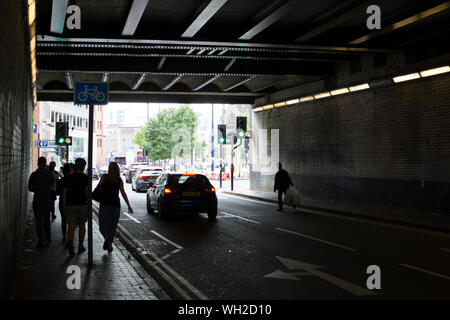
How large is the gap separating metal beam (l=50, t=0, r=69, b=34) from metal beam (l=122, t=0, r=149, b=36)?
5.19ft

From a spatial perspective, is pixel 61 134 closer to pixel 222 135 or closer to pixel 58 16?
pixel 58 16

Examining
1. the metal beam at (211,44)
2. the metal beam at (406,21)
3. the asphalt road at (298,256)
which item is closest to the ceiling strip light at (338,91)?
the metal beam at (211,44)

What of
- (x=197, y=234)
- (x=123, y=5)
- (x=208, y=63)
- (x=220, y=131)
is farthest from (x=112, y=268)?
(x=220, y=131)

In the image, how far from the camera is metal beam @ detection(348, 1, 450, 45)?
13477 mm

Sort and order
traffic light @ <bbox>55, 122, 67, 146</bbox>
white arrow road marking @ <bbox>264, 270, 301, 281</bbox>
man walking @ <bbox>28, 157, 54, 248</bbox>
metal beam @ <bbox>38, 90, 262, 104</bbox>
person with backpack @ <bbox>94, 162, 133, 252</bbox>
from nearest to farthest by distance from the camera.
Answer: white arrow road marking @ <bbox>264, 270, 301, 281</bbox> < person with backpack @ <bbox>94, 162, 133, 252</bbox> < man walking @ <bbox>28, 157, 54, 248</bbox> < traffic light @ <bbox>55, 122, 67, 146</bbox> < metal beam @ <bbox>38, 90, 262, 104</bbox>

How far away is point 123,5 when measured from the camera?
13.9 metres

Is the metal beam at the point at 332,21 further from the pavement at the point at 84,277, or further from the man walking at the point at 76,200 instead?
the pavement at the point at 84,277

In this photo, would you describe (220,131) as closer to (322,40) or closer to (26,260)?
(322,40)

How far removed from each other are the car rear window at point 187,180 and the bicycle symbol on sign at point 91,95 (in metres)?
8.37

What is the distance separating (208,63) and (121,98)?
932 cm

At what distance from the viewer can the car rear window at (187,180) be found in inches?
691

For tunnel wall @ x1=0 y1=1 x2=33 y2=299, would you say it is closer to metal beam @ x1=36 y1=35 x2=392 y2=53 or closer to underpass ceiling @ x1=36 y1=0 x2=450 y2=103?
underpass ceiling @ x1=36 y1=0 x2=450 y2=103

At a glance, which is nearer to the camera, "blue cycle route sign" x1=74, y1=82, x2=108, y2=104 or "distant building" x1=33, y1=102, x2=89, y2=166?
"blue cycle route sign" x1=74, y1=82, x2=108, y2=104

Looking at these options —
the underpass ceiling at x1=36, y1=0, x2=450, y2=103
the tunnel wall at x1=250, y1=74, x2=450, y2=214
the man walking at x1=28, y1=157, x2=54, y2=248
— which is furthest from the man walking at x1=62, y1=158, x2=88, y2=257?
the tunnel wall at x1=250, y1=74, x2=450, y2=214
